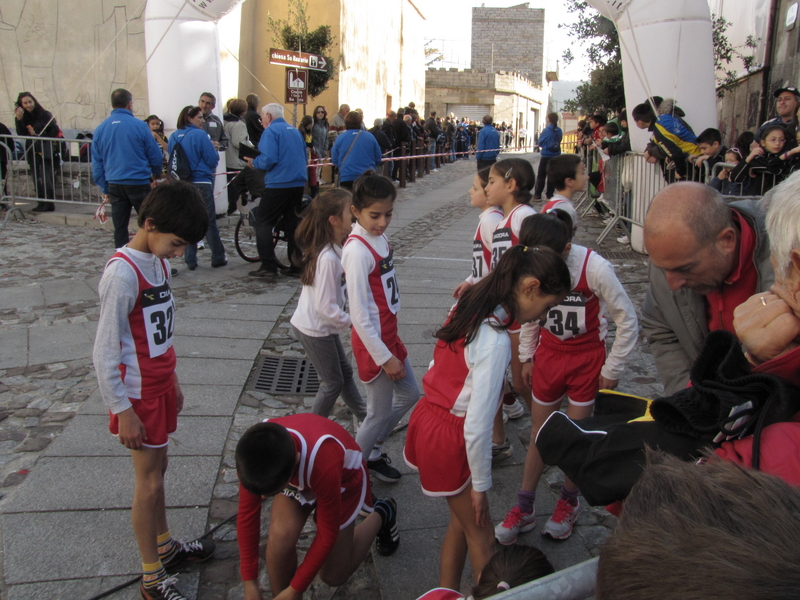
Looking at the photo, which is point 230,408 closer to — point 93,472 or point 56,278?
point 93,472

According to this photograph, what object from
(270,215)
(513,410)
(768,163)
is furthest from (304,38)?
(513,410)

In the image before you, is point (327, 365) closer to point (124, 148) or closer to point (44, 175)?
point (124, 148)

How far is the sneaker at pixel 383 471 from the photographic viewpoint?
10.7ft

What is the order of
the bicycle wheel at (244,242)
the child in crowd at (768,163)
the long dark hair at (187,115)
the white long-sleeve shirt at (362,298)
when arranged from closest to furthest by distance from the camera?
1. the white long-sleeve shirt at (362,298)
2. the child in crowd at (768,163)
3. the long dark hair at (187,115)
4. the bicycle wheel at (244,242)

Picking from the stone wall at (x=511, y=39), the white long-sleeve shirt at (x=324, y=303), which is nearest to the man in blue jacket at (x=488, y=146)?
the white long-sleeve shirt at (x=324, y=303)

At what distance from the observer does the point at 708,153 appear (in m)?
6.99

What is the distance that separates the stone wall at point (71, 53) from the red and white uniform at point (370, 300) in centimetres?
1277

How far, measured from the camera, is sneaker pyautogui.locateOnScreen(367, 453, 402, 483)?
3273mm

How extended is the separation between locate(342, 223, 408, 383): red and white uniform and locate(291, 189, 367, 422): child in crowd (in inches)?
6.6

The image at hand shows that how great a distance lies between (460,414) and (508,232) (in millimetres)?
1502

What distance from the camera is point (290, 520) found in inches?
89.9

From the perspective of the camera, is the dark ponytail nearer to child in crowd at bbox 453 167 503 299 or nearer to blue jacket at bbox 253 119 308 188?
child in crowd at bbox 453 167 503 299

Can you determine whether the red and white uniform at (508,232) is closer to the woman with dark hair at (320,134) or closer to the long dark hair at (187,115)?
the long dark hair at (187,115)

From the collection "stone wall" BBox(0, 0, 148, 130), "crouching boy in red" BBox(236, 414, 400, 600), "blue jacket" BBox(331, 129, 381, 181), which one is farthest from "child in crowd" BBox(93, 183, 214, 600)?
"stone wall" BBox(0, 0, 148, 130)
